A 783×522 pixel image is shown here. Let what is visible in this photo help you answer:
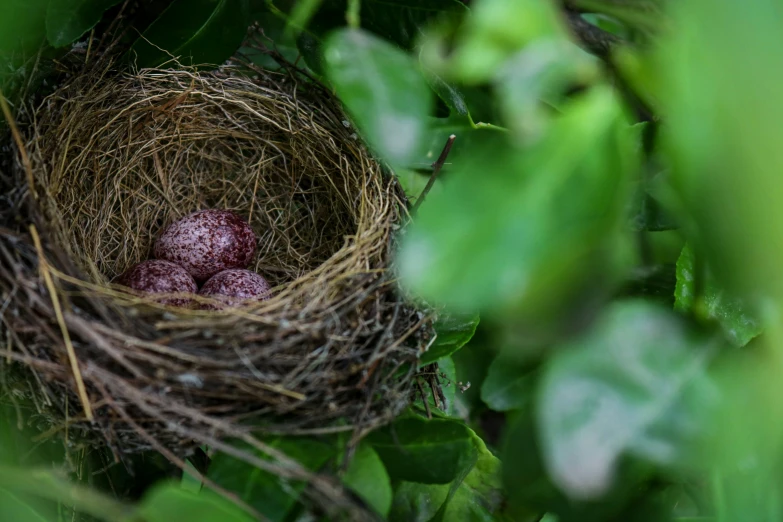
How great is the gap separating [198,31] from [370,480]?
724mm

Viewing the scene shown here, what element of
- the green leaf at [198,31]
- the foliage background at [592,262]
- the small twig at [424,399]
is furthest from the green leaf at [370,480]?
the green leaf at [198,31]

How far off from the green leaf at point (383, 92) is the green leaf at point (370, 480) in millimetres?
411

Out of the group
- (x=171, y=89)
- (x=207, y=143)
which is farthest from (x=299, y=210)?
(x=171, y=89)

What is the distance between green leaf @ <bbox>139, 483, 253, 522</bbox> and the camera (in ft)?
1.82

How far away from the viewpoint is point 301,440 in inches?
32.2

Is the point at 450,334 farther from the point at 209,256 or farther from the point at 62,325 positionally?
the point at 209,256

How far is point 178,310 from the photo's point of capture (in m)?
0.95

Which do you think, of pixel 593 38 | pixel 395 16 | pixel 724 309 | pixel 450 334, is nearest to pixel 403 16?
pixel 395 16

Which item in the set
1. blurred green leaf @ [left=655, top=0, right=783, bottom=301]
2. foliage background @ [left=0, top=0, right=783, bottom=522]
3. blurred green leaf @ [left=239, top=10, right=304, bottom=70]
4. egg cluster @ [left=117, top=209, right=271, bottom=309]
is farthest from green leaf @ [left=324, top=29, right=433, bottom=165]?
egg cluster @ [left=117, top=209, right=271, bottom=309]

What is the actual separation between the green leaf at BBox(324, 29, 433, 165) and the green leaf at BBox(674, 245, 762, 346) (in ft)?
1.39

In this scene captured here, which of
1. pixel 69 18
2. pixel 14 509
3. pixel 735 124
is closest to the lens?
pixel 735 124

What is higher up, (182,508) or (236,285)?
(182,508)

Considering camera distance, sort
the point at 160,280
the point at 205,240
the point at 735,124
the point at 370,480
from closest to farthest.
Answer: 1. the point at 735,124
2. the point at 370,480
3. the point at 160,280
4. the point at 205,240

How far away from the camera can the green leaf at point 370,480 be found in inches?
29.2
